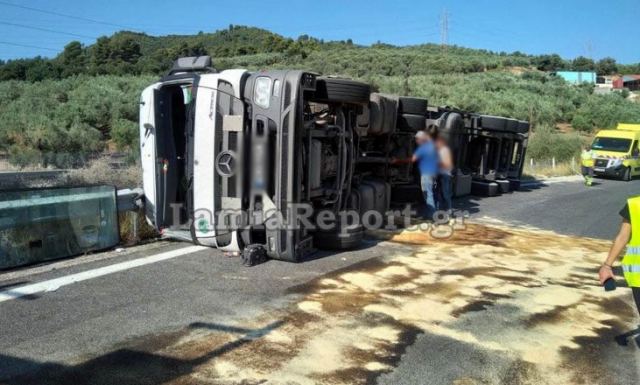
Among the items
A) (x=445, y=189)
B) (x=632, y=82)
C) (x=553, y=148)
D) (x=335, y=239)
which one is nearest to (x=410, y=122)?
(x=445, y=189)

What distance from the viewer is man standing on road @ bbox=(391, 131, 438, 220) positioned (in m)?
9.63

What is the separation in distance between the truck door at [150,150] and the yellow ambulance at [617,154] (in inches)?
811

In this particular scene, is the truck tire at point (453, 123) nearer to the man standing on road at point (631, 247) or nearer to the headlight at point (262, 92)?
the headlight at point (262, 92)

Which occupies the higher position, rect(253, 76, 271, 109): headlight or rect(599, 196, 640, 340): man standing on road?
rect(253, 76, 271, 109): headlight

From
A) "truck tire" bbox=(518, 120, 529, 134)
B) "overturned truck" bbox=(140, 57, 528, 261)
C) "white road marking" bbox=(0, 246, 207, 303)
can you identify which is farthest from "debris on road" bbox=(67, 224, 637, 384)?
"truck tire" bbox=(518, 120, 529, 134)

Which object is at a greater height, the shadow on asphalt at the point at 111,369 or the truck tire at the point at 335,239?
the truck tire at the point at 335,239

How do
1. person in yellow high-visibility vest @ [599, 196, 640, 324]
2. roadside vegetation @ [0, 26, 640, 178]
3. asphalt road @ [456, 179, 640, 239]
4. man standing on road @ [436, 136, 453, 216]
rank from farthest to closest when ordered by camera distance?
1. roadside vegetation @ [0, 26, 640, 178]
2. asphalt road @ [456, 179, 640, 239]
3. man standing on road @ [436, 136, 453, 216]
4. person in yellow high-visibility vest @ [599, 196, 640, 324]

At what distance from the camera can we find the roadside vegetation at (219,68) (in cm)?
2344

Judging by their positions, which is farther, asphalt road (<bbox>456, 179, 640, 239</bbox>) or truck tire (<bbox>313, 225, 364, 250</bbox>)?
asphalt road (<bbox>456, 179, 640, 239</bbox>)

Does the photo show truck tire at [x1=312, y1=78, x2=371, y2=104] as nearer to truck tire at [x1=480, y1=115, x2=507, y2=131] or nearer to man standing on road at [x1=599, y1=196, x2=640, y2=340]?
man standing on road at [x1=599, y1=196, x2=640, y2=340]

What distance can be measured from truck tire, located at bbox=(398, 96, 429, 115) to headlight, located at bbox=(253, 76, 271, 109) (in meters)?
4.01

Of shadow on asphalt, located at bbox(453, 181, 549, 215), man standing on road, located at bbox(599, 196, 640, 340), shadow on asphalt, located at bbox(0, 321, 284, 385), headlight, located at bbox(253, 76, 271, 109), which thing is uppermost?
headlight, located at bbox(253, 76, 271, 109)

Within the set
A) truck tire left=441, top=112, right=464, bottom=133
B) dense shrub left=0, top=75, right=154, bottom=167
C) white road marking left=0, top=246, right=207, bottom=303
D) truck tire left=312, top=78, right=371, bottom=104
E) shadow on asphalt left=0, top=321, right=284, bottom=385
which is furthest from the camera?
dense shrub left=0, top=75, right=154, bottom=167

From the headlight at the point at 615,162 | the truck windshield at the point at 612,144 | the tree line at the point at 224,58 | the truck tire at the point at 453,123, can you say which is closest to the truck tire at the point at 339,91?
the truck tire at the point at 453,123
